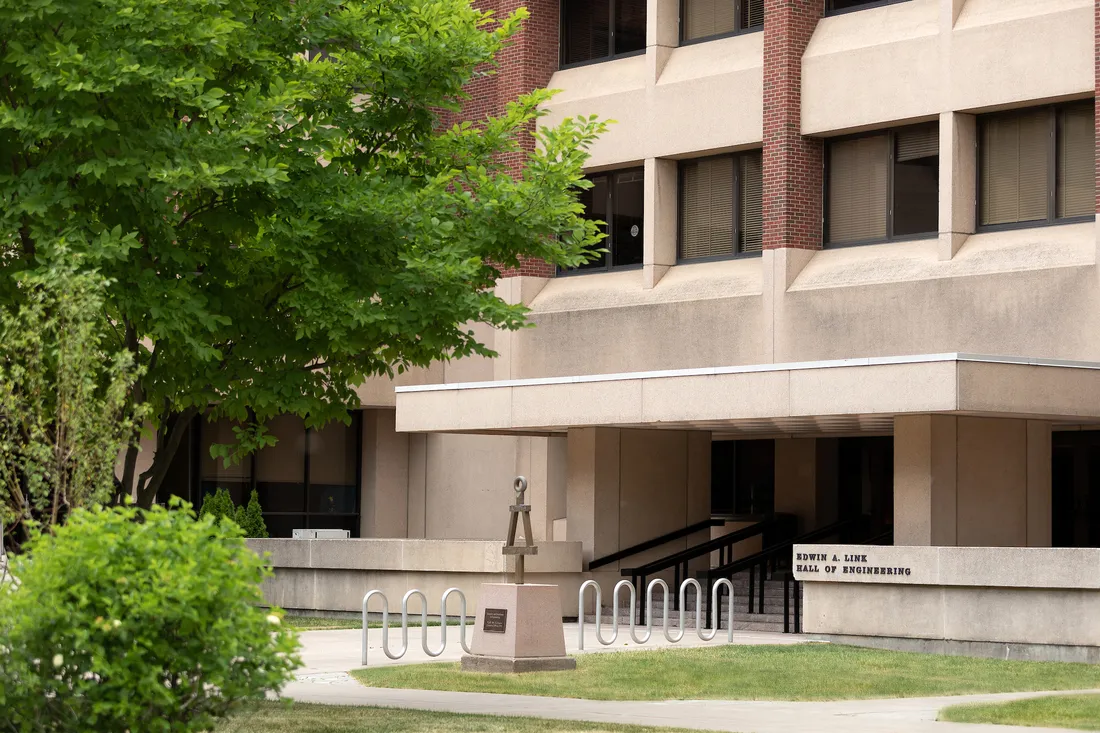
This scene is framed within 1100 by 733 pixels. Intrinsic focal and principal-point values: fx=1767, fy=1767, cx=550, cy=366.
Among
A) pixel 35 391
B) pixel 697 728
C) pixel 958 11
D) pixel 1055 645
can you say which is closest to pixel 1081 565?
pixel 1055 645

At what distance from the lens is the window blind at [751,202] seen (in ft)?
105

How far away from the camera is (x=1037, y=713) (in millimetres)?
15516

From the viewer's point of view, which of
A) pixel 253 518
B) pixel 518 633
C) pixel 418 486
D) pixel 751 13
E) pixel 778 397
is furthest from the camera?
pixel 418 486

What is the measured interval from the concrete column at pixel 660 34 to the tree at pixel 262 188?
51.8ft

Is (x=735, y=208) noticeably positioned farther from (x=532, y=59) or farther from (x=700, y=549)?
(x=700, y=549)

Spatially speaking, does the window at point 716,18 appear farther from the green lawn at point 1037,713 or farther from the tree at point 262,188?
the green lawn at point 1037,713

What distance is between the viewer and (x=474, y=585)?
2906 cm

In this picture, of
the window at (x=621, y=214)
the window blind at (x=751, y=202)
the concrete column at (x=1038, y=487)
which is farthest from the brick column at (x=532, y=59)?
the concrete column at (x=1038, y=487)

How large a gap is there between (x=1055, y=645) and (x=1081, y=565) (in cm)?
106

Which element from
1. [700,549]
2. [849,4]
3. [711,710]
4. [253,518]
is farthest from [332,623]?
[849,4]

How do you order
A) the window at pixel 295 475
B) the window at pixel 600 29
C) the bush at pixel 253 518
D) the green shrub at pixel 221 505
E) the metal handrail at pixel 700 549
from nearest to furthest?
1. the metal handrail at pixel 700 549
2. the window at pixel 600 29
3. the green shrub at pixel 221 505
4. the bush at pixel 253 518
5. the window at pixel 295 475

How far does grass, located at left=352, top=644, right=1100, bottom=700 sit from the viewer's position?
17.8 meters

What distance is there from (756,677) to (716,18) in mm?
17087

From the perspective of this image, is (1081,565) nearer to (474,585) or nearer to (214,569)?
(474,585)
